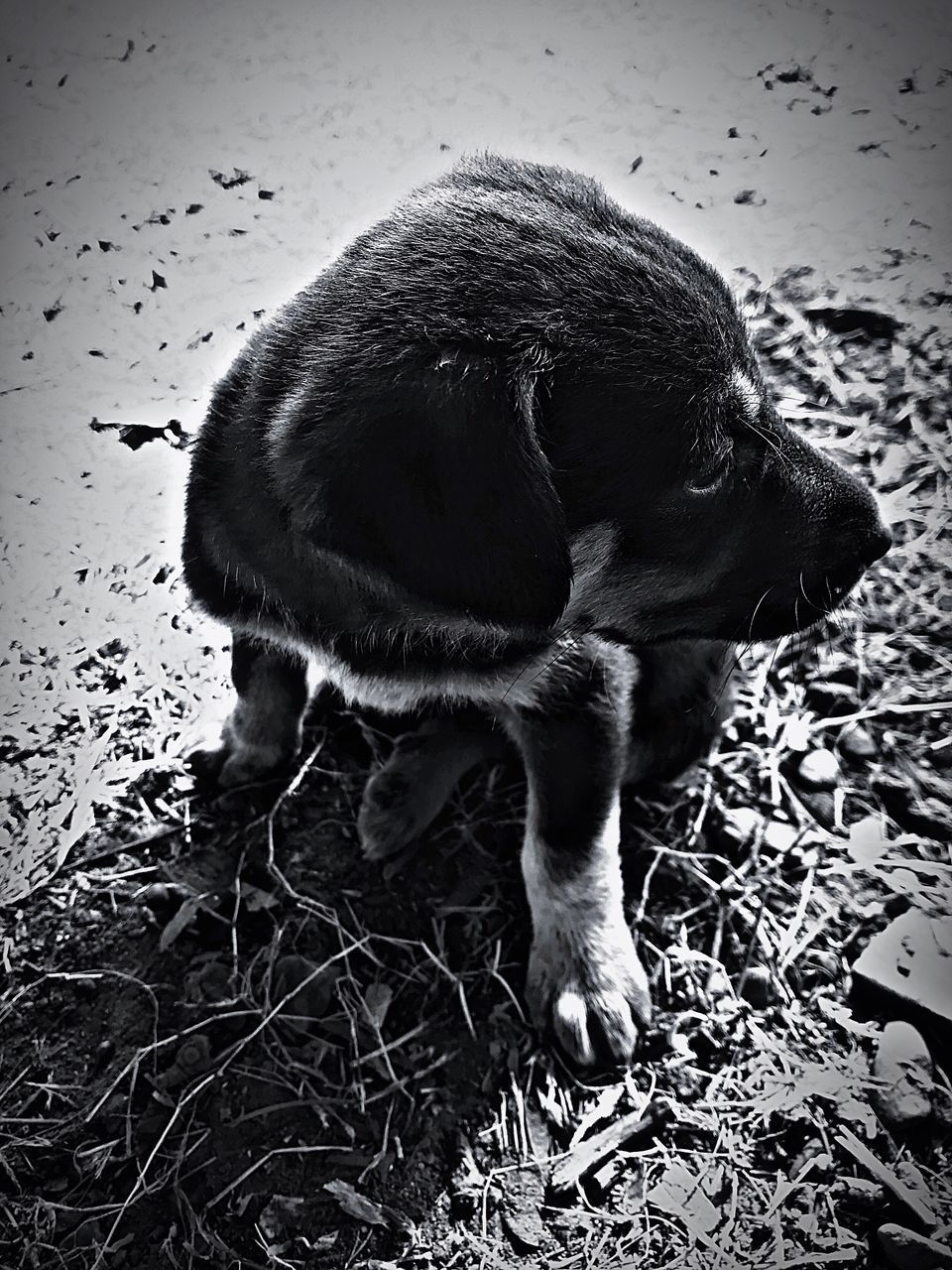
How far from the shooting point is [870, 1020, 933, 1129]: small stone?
2260 mm

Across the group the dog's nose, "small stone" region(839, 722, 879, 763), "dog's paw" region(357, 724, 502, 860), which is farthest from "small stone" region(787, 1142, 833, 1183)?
the dog's nose

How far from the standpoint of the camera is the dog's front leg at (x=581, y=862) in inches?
87.4

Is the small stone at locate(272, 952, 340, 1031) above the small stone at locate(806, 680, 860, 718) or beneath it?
beneath

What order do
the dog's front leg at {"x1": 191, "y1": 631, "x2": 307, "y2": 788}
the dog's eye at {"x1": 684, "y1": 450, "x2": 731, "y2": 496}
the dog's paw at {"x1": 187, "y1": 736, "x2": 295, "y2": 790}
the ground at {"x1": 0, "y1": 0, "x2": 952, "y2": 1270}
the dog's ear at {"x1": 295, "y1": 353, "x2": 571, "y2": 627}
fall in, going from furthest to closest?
the dog's paw at {"x1": 187, "y1": 736, "x2": 295, "y2": 790}, the dog's front leg at {"x1": 191, "y1": 631, "x2": 307, "y2": 788}, the ground at {"x1": 0, "y1": 0, "x2": 952, "y2": 1270}, the dog's eye at {"x1": 684, "y1": 450, "x2": 731, "y2": 496}, the dog's ear at {"x1": 295, "y1": 353, "x2": 571, "y2": 627}

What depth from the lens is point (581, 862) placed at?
2.36 meters

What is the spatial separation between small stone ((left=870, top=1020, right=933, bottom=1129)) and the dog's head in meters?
1.10

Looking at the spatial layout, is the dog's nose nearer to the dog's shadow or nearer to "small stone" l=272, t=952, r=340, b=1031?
the dog's shadow

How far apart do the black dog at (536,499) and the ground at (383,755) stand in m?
0.30

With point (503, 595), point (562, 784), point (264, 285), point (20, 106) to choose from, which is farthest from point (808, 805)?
point (20, 106)

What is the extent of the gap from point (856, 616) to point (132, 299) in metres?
2.60

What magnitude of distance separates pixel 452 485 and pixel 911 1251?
6.03 ft

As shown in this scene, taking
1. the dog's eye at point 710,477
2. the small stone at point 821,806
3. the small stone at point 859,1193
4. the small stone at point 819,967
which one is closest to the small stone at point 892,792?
the small stone at point 821,806

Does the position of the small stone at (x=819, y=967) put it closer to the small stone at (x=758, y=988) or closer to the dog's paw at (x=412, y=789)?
the small stone at (x=758, y=988)

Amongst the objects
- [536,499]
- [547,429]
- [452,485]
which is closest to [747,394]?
[547,429]
